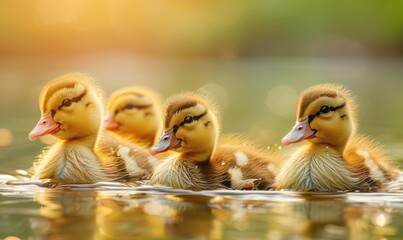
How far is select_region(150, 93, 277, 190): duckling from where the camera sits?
8.01 m

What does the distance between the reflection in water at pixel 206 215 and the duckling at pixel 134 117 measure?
1.97 m

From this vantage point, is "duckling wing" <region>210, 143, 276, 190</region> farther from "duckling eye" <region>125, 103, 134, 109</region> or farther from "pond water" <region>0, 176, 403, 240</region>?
"duckling eye" <region>125, 103, 134, 109</region>

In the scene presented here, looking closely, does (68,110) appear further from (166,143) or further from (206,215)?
(206,215)

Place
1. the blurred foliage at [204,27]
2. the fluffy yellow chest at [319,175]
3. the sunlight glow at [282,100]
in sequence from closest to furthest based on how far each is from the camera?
1. the fluffy yellow chest at [319,175]
2. the sunlight glow at [282,100]
3. the blurred foliage at [204,27]

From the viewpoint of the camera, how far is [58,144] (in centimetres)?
862

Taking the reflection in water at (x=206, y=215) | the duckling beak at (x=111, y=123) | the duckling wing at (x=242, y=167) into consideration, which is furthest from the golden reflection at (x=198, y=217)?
the duckling beak at (x=111, y=123)

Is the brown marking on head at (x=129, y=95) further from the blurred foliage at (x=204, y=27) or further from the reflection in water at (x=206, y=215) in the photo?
the blurred foliage at (x=204, y=27)

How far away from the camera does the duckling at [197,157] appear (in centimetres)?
801

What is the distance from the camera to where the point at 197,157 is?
320 inches

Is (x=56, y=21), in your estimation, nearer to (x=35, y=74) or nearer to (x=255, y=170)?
(x=35, y=74)

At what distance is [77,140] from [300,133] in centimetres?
165

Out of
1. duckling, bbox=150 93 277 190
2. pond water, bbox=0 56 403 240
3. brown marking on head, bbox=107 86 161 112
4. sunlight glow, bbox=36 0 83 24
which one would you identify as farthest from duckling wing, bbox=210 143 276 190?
sunlight glow, bbox=36 0 83 24

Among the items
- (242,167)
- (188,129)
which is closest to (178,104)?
(188,129)

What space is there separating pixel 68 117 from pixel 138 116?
1.75 m
